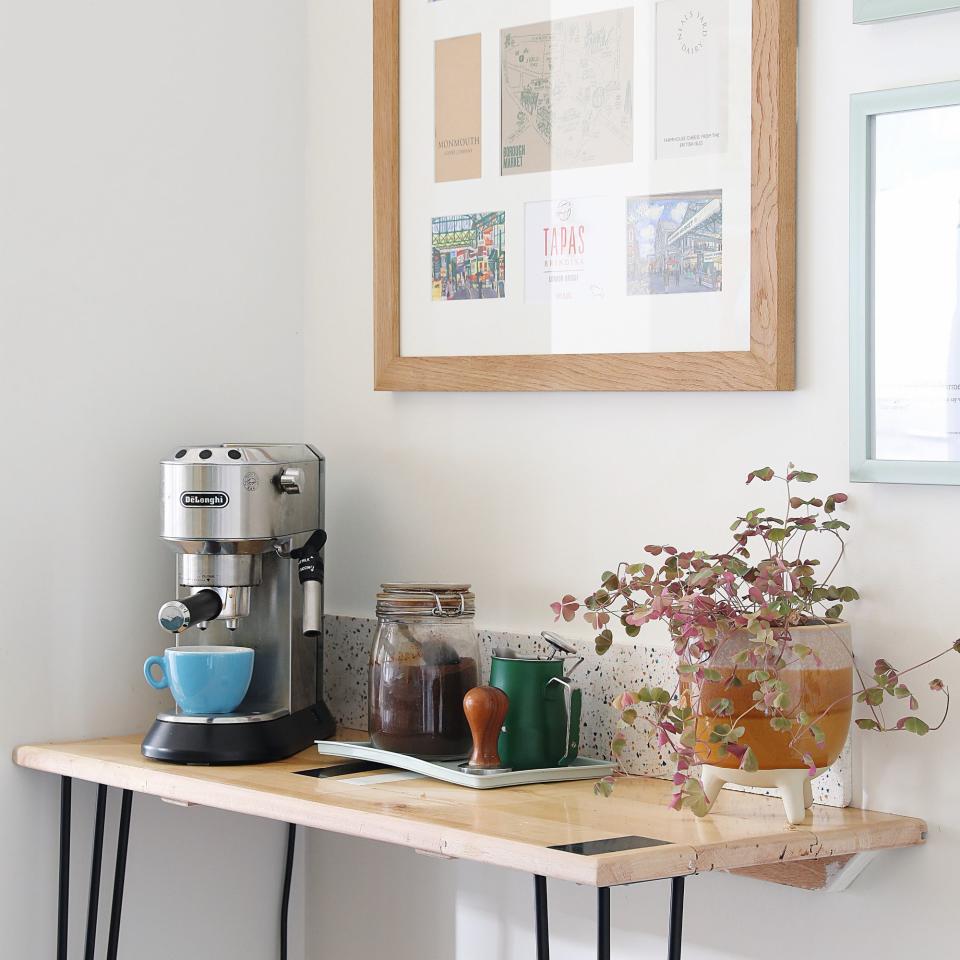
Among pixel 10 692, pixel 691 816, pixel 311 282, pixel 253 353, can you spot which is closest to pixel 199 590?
pixel 10 692

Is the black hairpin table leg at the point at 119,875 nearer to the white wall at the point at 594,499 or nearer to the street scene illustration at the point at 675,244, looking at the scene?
the white wall at the point at 594,499

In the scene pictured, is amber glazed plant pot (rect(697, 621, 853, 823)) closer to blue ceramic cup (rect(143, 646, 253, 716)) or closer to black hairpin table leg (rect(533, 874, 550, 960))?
black hairpin table leg (rect(533, 874, 550, 960))

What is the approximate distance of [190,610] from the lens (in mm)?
1609

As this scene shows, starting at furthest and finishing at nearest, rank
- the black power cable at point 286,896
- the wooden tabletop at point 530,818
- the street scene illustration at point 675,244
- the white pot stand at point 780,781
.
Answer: the black power cable at point 286,896, the street scene illustration at point 675,244, the white pot stand at point 780,781, the wooden tabletop at point 530,818

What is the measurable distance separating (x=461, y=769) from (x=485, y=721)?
62 millimetres

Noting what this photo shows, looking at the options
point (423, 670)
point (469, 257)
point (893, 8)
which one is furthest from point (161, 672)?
point (893, 8)

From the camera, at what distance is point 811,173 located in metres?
1.46

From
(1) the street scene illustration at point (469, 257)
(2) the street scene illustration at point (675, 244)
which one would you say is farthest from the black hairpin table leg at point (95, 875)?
(2) the street scene illustration at point (675, 244)

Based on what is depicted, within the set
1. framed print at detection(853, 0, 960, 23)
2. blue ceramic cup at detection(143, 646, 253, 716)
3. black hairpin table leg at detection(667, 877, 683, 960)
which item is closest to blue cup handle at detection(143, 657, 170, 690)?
blue ceramic cup at detection(143, 646, 253, 716)

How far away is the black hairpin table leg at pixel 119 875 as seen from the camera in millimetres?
1694

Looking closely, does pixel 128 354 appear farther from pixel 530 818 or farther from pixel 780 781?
pixel 780 781

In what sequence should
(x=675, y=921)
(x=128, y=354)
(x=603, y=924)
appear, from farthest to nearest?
(x=128, y=354), (x=675, y=921), (x=603, y=924)

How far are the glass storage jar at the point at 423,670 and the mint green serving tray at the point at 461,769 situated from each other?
0.07ft

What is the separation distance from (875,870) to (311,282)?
1088mm
